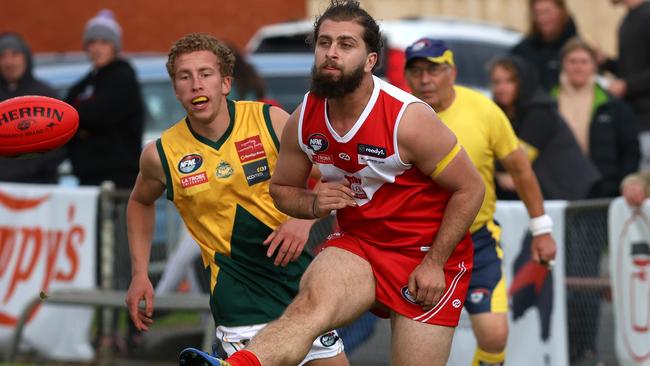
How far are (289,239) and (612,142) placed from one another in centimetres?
511

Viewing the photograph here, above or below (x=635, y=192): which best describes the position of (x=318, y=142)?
above

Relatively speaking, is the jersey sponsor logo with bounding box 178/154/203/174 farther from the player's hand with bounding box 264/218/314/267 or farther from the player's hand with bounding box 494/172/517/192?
the player's hand with bounding box 494/172/517/192

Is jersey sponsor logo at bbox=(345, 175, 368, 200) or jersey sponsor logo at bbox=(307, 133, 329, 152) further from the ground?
jersey sponsor logo at bbox=(307, 133, 329, 152)

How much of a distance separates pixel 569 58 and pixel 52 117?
5.56 m

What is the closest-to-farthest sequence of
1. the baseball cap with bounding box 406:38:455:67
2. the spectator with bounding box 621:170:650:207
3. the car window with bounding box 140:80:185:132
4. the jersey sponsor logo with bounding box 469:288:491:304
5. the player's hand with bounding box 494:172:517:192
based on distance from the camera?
the baseball cap with bounding box 406:38:455:67
the jersey sponsor logo with bounding box 469:288:491:304
the spectator with bounding box 621:170:650:207
the player's hand with bounding box 494:172:517:192
the car window with bounding box 140:80:185:132

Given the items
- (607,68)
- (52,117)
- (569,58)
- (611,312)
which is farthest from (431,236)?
(607,68)

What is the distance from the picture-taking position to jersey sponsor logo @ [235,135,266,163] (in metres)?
7.12

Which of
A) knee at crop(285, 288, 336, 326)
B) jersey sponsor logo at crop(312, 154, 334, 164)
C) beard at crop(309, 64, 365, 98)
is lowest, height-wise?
knee at crop(285, 288, 336, 326)

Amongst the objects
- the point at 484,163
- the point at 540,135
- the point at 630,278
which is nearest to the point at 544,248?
the point at 484,163

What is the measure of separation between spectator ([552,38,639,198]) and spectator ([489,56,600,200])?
0.33 m

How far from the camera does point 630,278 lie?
9.66 metres

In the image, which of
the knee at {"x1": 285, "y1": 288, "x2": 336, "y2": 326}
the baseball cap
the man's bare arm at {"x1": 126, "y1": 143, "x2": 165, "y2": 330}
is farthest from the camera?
the baseball cap

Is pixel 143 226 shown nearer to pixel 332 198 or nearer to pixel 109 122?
pixel 332 198

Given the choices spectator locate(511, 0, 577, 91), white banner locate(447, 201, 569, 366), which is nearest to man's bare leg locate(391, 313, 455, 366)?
white banner locate(447, 201, 569, 366)
